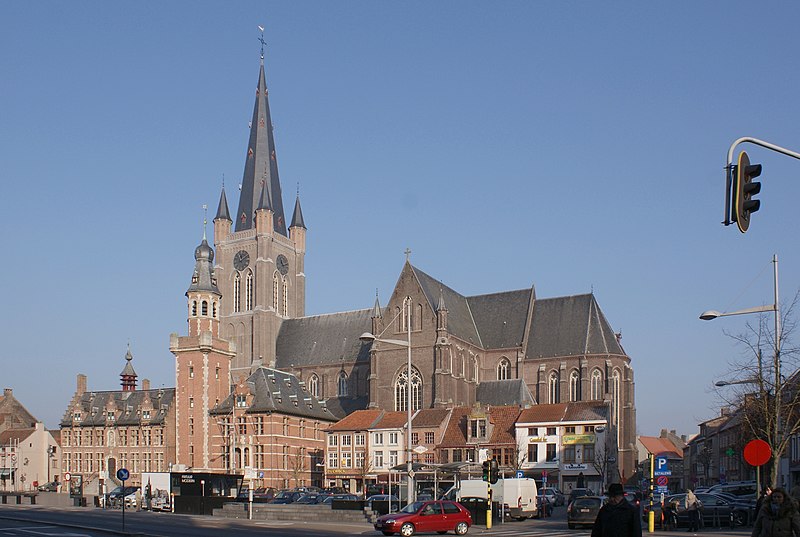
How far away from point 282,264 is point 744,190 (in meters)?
102

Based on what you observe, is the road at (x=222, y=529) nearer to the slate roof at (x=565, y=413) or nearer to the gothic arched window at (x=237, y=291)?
the slate roof at (x=565, y=413)

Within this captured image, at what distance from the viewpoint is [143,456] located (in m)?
94.1

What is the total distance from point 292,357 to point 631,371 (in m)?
38.5

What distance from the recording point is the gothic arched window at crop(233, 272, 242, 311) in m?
112

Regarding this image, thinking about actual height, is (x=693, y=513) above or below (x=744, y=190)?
below

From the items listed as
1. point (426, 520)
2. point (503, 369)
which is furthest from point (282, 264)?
point (426, 520)

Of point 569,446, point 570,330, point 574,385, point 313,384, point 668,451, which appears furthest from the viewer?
point 668,451

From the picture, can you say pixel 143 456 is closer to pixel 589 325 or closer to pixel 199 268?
pixel 199 268

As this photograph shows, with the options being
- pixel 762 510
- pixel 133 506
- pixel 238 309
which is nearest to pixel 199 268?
pixel 238 309

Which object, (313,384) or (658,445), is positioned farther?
(658,445)

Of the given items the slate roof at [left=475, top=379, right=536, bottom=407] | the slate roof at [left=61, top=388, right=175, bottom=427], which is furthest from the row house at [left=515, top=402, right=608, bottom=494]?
the slate roof at [left=61, top=388, right=175, bottom=427]

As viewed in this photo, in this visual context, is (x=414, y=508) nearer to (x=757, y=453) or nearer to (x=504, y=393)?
(x=757, y=453)

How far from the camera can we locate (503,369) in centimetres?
9556

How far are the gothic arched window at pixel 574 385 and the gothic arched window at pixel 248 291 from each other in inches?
1575
